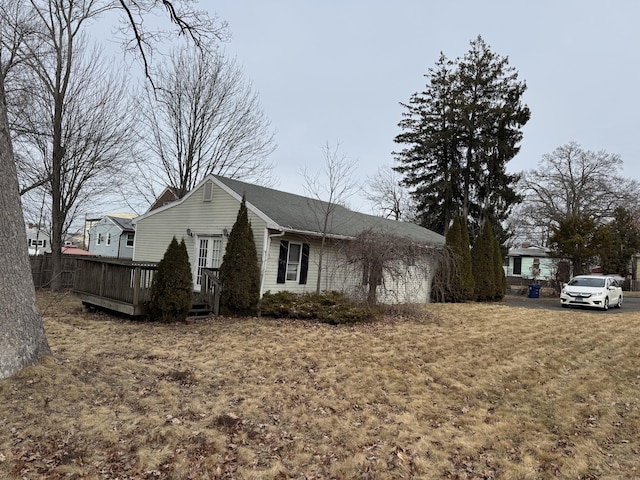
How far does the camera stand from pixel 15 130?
14.0 m

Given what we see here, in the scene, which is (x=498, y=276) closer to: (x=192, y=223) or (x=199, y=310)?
(x=192, y=223)

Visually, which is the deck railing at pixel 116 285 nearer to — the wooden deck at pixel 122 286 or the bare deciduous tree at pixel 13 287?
the wooden deck at pixel 122 286

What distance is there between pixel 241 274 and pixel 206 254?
11.6 ft

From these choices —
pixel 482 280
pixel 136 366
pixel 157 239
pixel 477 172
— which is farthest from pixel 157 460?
pixel 477 172

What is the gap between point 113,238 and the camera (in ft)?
124

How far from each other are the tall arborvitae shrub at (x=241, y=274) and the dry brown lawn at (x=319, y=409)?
2779 millimetres

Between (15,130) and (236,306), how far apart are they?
1008cm

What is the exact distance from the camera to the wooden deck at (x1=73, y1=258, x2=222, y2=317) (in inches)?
402

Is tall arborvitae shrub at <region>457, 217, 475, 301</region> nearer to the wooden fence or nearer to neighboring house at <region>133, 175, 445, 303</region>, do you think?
neighboring house at <region>133, 175, 445, 303</region>

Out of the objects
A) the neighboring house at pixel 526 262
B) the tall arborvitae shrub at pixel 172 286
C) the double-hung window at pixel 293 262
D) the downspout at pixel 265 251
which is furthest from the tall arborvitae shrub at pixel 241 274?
the neighboring house at pixel 526 262

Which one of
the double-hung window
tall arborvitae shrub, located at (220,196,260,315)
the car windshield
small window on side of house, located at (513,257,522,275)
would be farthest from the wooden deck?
small window on side of house, located at (513,257,522,275)

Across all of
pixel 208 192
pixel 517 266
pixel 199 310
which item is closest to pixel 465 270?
pixel 208 192

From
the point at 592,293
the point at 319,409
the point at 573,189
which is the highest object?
the point at 573,189

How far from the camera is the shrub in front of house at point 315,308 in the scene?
11.1 m
